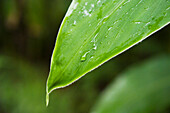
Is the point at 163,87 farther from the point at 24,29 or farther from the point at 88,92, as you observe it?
the point at 24,29

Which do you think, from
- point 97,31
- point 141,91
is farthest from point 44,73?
point 97,31

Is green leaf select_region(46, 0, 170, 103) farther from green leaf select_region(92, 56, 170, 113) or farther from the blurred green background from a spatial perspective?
the blurred green background

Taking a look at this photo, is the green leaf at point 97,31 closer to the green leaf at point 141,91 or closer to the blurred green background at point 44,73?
the green leaf at point 141,91

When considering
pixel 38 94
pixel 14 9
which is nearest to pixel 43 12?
pixel 14 9

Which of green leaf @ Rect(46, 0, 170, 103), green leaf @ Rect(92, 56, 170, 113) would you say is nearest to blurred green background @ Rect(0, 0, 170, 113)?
green leaf @ Rect(92, 56, 170, 113)

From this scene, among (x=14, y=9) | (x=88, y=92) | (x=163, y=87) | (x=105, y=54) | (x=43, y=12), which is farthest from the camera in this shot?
(x=88, y=92)

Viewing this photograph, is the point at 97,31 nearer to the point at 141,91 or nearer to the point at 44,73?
the point at 141,91

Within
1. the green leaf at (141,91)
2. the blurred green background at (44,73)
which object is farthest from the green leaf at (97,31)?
the blurred green background at (44,73)
